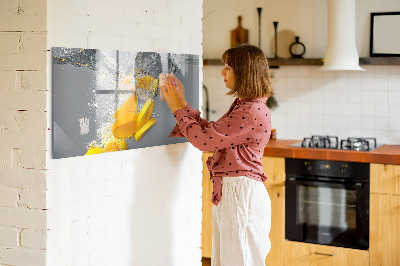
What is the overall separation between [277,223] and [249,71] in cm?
197

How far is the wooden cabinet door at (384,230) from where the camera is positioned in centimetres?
401

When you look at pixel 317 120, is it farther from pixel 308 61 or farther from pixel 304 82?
pixel 308 61

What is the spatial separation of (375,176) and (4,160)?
2.60 m

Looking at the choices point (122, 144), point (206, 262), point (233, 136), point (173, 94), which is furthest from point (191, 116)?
point (206, 262)

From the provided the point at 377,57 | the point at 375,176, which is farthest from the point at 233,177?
the point at 377,57

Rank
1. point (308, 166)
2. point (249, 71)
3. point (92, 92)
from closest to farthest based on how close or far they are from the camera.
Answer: point (92, 92) < point (249, 71) < point (308, 166)

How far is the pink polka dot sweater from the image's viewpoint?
2.69m

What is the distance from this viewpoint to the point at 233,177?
2785mm

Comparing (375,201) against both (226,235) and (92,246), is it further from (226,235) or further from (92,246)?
(92,246)

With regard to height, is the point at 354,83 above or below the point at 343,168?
above

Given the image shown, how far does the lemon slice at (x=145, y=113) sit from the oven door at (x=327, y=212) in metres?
1.80

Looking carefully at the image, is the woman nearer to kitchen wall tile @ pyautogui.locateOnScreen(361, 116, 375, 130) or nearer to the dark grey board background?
the dark grey board background

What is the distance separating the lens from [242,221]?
2760 millimetres

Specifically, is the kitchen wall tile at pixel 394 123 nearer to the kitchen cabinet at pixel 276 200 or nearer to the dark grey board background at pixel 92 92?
the kitchen cabinet at pixel 276 200
